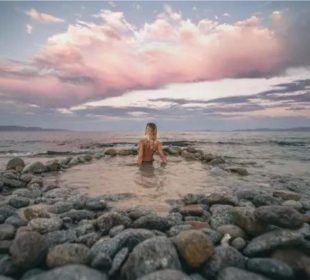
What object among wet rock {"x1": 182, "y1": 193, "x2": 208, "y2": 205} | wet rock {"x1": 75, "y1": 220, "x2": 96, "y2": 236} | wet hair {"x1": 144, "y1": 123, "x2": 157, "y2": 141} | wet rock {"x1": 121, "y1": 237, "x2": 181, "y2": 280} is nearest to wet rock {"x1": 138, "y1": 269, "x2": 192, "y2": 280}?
wet rock {"x1": 121, "y1": 237, "x2": 181, "y2": 280}

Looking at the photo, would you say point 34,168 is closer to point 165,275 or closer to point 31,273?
point 31,273

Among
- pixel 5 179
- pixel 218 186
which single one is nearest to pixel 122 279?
pixel 218 186

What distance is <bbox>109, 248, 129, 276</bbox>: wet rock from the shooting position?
10.3 feet

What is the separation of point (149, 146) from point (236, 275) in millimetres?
9225

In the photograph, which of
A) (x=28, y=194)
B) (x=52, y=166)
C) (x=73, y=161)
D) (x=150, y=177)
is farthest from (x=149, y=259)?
(x=73, y=161)

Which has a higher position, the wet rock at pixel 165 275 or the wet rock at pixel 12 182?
the wet rock at pixel 165 275

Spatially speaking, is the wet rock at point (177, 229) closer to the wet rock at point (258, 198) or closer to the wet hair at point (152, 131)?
the wet rock at point (258, 198)

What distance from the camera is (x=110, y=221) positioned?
427cm

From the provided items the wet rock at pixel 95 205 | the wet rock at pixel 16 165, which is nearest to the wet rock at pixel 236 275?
the wet rock at pixel 95 205

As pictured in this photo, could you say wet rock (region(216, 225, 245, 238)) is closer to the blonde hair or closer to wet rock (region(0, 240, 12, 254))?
wet rock (region(0, 240, 12, 254))

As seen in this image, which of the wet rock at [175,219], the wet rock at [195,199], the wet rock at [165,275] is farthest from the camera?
the wet rock at [195,199]

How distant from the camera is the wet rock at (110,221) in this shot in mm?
4227

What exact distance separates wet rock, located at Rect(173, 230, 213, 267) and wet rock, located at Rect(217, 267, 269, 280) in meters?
0.26

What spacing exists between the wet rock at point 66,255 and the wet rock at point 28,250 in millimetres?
100
